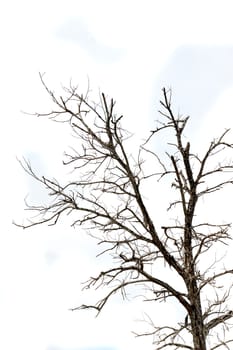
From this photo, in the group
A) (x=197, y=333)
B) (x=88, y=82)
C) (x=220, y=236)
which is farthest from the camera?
(x=88, y=82)

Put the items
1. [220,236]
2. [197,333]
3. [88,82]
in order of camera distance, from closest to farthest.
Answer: [197,333] → [220,236] → [88,82]

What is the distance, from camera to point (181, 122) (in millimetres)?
10000

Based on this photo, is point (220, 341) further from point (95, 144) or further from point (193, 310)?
point (95, 144)

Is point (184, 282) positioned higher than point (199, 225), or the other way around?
point (199, 225)

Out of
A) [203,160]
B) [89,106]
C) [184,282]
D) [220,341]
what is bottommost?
[220,341]

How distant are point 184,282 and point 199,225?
3.08 feet

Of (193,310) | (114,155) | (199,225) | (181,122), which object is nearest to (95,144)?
(114,155)

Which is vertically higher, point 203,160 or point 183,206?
point 203,160

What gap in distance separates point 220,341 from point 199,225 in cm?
169

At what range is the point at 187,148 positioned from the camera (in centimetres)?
984

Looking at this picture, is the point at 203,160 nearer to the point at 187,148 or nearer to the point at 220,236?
the point at 187,148

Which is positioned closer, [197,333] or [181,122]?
[197,333]

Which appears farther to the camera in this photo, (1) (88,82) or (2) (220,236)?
(1) (88,82)

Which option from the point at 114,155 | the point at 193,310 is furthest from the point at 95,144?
the point at 193,310
